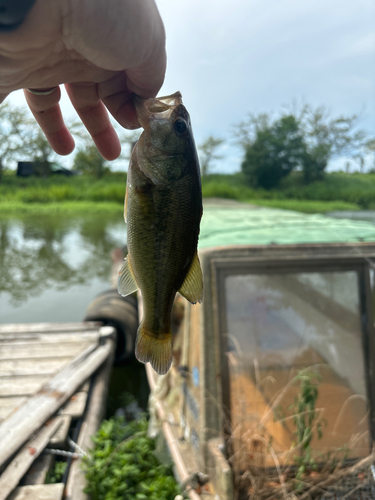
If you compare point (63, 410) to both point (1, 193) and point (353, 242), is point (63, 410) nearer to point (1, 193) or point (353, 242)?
point (353, 242)

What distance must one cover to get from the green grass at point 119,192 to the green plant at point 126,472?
1649 centimetres

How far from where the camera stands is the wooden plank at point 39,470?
2.49 meters

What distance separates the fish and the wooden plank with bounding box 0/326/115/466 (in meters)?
2.40

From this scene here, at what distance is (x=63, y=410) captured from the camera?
3160 millimetres

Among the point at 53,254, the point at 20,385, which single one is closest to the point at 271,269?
the point at 20,385

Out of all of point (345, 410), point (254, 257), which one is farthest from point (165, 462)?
point (254, 257)

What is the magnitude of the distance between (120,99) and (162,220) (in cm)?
49

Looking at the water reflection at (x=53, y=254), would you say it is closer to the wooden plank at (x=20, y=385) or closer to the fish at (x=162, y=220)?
the wooden plank at (x=20, y=385)

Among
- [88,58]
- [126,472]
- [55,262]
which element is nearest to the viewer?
[88,58]

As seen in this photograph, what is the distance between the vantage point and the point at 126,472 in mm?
2840

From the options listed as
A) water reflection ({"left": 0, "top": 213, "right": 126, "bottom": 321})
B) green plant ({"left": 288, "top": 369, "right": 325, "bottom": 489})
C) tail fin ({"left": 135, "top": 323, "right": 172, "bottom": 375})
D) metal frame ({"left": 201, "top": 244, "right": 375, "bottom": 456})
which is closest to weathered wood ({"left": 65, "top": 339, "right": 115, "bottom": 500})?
metal frame ({"left": 201, "top": 244, "right": 375, "bottom": 456})

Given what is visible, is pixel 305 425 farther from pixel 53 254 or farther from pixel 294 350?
pixel 53 254

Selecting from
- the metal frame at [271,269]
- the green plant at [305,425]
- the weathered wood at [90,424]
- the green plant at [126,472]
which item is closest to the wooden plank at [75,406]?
the weathered wood at [90,424]

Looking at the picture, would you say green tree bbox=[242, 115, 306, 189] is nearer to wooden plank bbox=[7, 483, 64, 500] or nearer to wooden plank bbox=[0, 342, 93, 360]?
wooden plank bbox=[0, 342, 93, 360]
